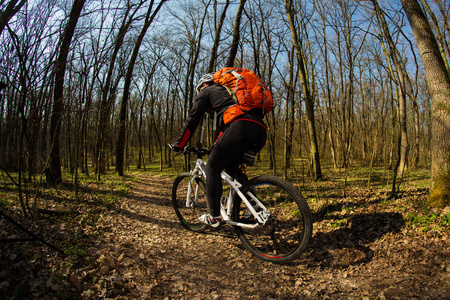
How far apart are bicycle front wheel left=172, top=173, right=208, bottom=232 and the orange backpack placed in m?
1.55

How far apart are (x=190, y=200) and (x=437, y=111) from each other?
150 inches

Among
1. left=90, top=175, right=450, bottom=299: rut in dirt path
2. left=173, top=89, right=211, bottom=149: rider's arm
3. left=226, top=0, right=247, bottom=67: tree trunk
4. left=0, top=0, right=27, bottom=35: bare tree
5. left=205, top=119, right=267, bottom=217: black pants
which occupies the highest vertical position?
left=226, top=0, right=247, bottom=67: tree trunk

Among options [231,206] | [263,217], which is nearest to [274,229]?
[263,217]

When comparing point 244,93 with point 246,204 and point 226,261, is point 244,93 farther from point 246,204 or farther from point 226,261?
point 226,261

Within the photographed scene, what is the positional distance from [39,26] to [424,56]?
5919mm

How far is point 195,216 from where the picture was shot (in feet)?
13.0

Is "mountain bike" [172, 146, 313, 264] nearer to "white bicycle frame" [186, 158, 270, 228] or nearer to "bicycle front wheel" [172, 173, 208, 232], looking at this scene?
"white bicycle frame" [186, 158, 270, 228]

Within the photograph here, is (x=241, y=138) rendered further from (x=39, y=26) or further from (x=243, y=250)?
(x=39, y=26)

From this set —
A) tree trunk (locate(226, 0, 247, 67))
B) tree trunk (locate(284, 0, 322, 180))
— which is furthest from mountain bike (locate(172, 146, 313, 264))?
tree trunk (locate(226, 0, 247, 67))

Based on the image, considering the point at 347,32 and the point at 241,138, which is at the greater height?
the point at 347,32

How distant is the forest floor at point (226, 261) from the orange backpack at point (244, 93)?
1666 millimetres

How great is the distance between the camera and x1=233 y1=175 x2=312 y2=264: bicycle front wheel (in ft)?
7.98

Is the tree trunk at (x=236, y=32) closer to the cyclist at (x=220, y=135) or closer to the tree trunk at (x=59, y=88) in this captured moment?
the tree trunk at (x=59, y=88)

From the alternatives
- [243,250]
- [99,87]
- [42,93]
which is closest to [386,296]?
[243,250]
